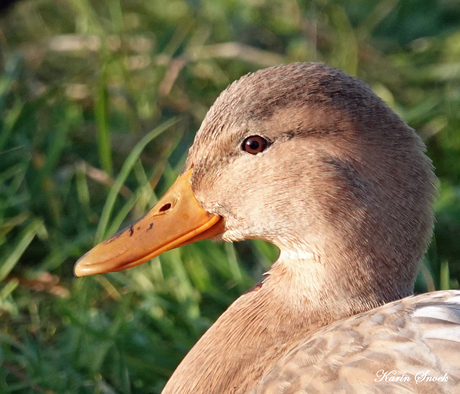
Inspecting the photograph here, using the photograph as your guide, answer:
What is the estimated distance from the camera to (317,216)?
1974 millimetres

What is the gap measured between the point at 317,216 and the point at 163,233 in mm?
505

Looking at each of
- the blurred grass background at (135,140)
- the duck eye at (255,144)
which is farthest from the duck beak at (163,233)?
the blurred grass background at (135,140)

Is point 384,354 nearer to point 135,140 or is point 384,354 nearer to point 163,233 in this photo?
point 163,233

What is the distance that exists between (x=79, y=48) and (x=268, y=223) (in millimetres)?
2452

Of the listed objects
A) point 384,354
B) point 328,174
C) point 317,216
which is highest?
point 328,174

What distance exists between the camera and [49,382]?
8.07 feet

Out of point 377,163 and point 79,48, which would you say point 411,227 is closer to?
point 377,163

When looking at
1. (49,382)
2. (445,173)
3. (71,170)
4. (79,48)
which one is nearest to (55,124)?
(71,170)

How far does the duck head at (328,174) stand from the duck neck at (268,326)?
0.03 metres

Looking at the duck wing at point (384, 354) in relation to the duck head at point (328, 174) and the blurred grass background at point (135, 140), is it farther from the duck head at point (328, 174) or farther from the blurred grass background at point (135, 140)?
the blurred grass background at point (135, 140)

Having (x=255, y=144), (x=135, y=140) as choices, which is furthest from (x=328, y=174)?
(x=135, y=140)

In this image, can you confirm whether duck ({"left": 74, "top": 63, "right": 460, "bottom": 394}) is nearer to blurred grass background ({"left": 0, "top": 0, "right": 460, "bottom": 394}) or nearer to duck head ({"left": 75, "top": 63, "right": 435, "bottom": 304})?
duck head ({"left": 75, "top": 63, "right": 435, "bottom": 304})

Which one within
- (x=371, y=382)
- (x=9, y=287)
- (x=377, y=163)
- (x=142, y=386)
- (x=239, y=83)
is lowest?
(x=142, y=386)

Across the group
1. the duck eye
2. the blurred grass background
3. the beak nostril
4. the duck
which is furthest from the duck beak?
the blurred grass background
